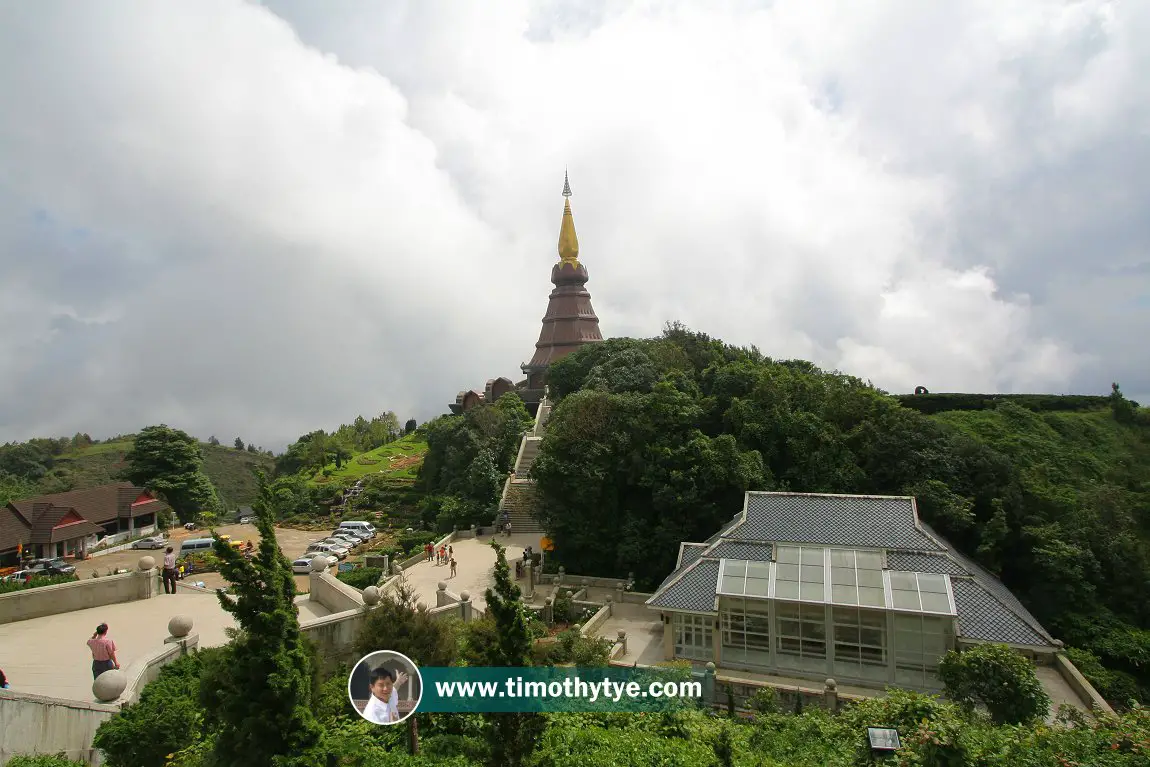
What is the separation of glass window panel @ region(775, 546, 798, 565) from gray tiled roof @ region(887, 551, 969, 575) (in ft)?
7.97

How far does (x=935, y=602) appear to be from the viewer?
16031 mm

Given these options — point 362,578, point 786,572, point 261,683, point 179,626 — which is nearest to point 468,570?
point 362,578

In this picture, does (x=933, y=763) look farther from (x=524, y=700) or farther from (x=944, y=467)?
(x=944, y=467)

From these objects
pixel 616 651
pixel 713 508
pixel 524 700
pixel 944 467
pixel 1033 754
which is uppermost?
pixel 944 467

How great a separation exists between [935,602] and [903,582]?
0.87 metres

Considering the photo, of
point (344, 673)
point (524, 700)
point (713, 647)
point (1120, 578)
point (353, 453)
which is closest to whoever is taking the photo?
point (524, 700)

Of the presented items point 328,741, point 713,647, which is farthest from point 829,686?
point 328,741

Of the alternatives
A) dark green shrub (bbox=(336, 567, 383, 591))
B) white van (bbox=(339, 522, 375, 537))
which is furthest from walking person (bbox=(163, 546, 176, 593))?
white van (bbox=(339, 522, 375, 537))

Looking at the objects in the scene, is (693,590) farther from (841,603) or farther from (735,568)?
(841,603)

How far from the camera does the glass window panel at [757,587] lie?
56.7ft

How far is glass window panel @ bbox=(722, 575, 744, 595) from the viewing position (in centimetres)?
1755

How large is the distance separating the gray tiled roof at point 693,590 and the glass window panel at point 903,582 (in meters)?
4.58

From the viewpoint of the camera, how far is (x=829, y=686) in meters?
15.2

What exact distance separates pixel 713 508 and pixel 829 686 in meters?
9.54
